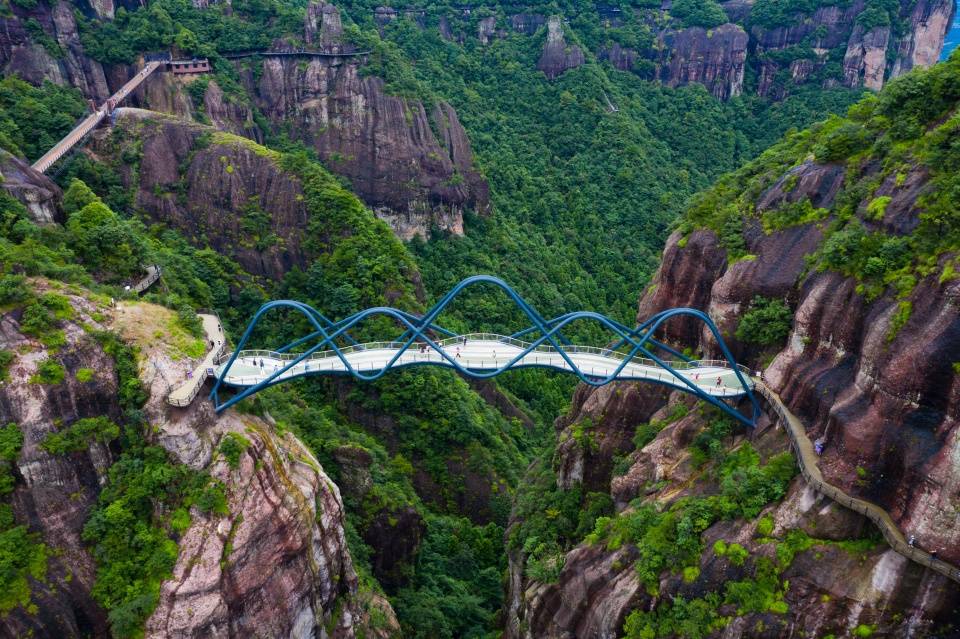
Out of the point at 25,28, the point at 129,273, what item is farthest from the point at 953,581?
the point at 25,28

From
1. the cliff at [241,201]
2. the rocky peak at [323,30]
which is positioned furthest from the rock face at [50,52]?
the rocky peak at [323,30]

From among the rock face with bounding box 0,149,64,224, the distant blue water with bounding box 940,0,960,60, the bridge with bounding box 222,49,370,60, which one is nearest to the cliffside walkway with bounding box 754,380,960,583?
the rock face with bounding box 0,149,64,224

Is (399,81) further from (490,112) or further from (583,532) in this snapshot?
(583,532)

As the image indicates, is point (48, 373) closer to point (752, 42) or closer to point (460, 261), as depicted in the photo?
point (460, 261)

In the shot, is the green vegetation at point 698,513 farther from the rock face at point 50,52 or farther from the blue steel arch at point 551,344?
the rock face at point 50,52

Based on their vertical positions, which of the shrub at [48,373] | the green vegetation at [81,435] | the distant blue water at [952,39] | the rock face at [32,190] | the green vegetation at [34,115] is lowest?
the green vegetation at [81,435]

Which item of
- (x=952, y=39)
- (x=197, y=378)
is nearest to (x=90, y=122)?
(x=197, y=378)

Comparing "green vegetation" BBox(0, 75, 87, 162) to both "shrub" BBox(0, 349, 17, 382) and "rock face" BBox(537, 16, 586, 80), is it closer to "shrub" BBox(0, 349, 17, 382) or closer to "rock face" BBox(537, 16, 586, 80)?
"shrub" BBox(0, 349, 17, 382)
